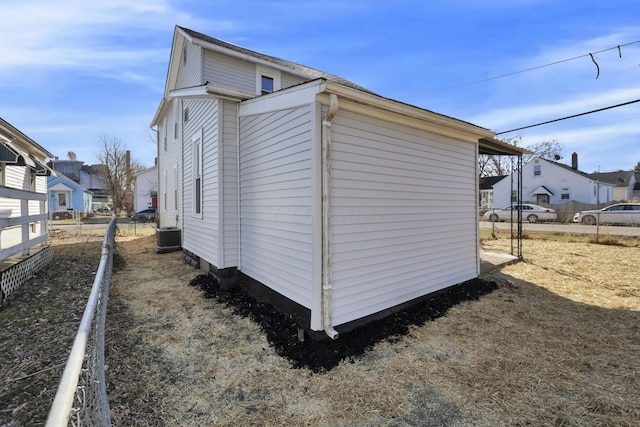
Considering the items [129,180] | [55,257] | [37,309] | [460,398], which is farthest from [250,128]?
[129,180]

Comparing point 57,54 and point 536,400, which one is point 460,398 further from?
point 57,54

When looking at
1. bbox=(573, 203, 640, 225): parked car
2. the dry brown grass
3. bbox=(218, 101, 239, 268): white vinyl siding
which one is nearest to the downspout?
the dry brown grass

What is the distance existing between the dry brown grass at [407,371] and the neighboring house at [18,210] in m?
1.97

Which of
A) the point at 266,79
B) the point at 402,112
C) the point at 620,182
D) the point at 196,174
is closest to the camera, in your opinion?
the point at 402,112

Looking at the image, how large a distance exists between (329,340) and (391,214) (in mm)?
1970

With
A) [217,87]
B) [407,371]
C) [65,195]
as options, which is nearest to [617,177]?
[407,371]

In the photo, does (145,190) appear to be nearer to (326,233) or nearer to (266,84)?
(266,84)

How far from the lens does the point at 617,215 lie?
60.3 feet

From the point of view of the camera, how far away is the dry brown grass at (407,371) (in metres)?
2.57

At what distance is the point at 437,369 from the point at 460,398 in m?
0.47

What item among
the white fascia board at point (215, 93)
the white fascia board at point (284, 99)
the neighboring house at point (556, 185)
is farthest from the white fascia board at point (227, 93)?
the neighboring house at point (556, 185)

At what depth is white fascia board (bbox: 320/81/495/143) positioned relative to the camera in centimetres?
361

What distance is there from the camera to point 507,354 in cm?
351

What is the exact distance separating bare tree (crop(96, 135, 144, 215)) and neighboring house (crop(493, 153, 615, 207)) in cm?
3760
